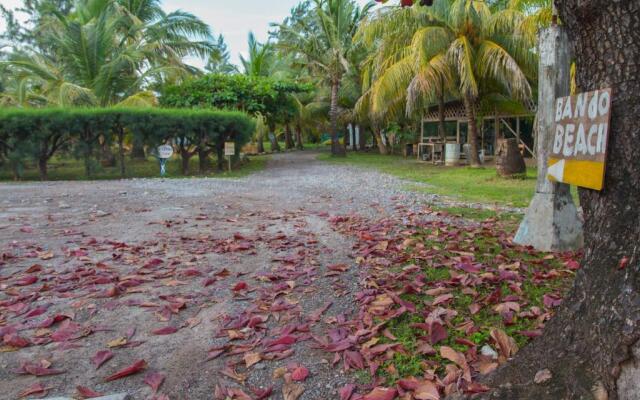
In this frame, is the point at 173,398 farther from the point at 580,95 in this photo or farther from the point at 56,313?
the point at 580,95

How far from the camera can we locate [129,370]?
2693 millimetres

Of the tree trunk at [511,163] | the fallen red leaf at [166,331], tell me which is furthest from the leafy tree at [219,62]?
the fallen red leaf at [166,331]

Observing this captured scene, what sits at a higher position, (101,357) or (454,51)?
(454,51)

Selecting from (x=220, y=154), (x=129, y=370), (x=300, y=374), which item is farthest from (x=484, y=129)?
(x=129, y=370)

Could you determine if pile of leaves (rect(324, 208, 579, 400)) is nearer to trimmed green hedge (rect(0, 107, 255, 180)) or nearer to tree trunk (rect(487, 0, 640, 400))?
tree trunk (rect(487, 0, 640, 400))

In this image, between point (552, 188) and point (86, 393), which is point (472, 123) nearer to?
point (552, 188)

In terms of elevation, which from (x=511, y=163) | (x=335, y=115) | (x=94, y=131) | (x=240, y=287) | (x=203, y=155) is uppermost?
(x=335, y=115)

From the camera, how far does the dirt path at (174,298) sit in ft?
8.91

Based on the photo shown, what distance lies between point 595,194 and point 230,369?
1.98m

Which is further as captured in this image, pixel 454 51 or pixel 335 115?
pixel 335 115

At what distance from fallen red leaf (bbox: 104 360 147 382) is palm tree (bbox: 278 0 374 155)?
884 inches

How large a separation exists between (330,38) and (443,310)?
22.8 metres

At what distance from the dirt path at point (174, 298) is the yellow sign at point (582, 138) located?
4.92 ft

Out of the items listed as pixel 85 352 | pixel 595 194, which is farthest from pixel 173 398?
pixel 595 194
